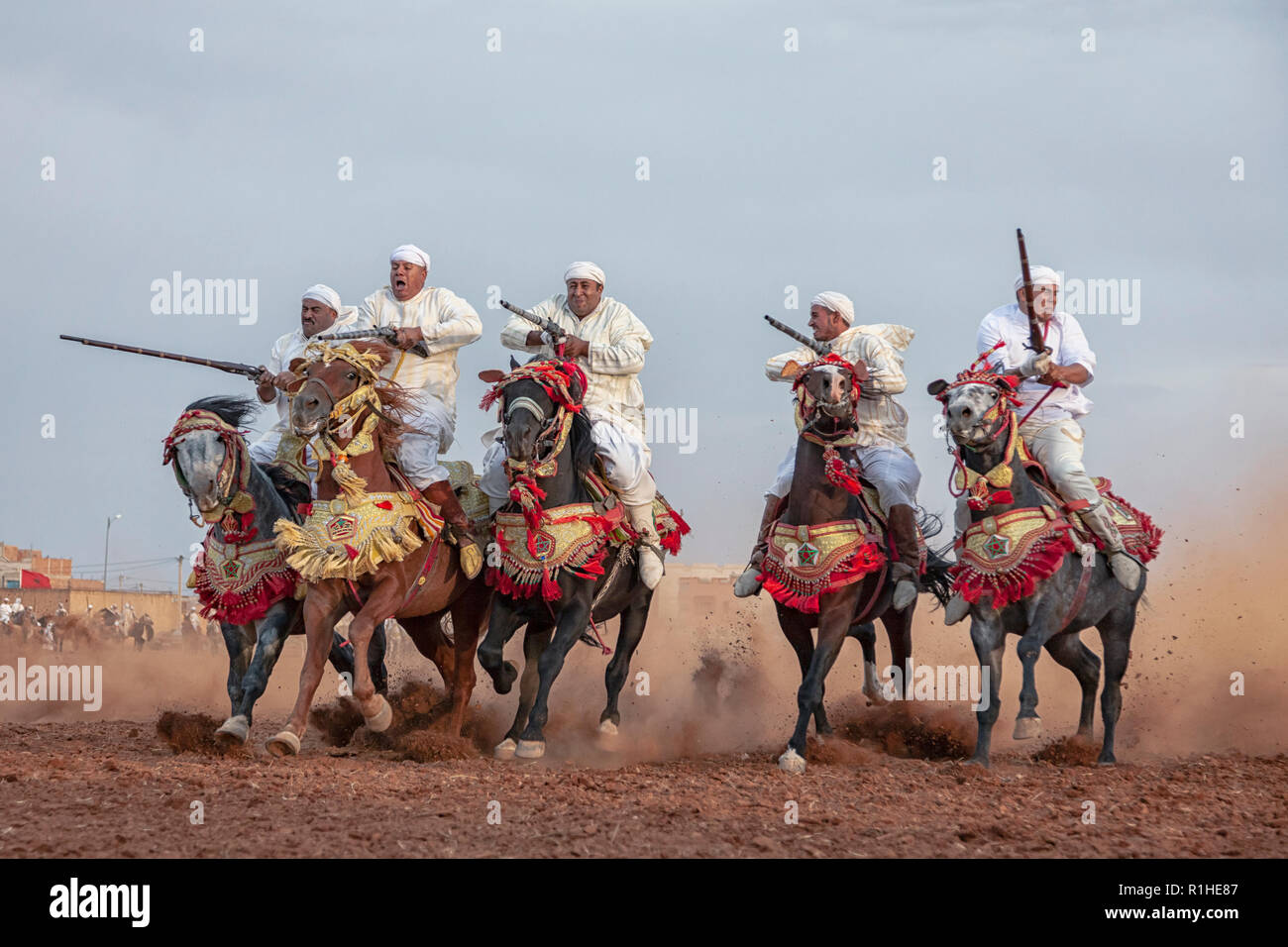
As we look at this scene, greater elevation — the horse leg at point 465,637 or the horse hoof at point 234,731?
the horse leg at point 465,637

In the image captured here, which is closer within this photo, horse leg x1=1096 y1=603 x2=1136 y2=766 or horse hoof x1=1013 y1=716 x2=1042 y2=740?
horse hoof x1=1013 y1=716 x2=1042 y2=740

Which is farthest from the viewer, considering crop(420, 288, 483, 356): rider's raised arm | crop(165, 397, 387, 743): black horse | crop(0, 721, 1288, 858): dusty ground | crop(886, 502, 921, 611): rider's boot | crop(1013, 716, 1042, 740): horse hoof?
crop(420, 288, 483, 356): rider's raised arm

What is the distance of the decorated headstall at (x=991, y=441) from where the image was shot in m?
10.9

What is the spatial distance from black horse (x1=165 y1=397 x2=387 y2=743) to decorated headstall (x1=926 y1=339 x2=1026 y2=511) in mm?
4657

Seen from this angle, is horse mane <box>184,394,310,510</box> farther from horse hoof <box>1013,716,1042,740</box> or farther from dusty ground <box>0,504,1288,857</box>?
horse hoof <box>1013,716,1042,740</box>

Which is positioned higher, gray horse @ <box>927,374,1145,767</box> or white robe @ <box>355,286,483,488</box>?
white robe @ <box>355,286,483,488</box>

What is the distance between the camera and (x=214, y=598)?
11320 mm

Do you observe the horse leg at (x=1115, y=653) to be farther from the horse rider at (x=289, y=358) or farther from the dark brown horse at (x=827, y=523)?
the horse rider at (x=289, y=358)

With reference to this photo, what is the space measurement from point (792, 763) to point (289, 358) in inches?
205

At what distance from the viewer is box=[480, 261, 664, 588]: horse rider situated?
38.8ft

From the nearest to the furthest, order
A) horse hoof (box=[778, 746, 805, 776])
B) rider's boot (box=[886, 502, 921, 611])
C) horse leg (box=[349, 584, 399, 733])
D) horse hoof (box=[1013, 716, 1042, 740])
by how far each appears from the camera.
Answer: horse leg (box=[349, 584, 399, 733]), horse hoof (box=[778, 746, 805, 776]), horse hoof (box=[1013, 716, 1042, 740]), rider's boot (box=[886, 502, 921, 611])

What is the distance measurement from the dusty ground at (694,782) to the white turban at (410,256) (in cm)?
360

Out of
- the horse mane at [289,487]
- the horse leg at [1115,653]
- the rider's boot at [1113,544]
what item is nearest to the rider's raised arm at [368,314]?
the horse mane at [289,487]

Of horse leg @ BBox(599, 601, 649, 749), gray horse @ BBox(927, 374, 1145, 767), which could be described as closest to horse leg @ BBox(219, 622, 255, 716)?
horse leg @ BBox(599, 601, 649, 749)
